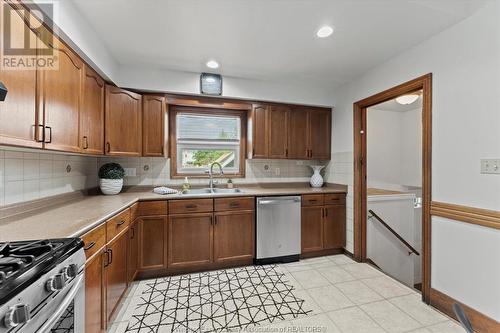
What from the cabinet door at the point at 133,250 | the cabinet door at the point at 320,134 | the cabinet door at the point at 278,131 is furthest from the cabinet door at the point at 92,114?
the cabinet door at the point at 320,134

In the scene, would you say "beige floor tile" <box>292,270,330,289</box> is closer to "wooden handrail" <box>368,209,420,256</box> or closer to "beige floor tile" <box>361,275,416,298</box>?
"beige floor tile" <box>361,275,416,298</box>

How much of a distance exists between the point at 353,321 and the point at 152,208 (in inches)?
84.3

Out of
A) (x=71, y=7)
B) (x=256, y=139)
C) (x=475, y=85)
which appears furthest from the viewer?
(x=256, y=139)

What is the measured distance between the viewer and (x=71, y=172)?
2271 mm

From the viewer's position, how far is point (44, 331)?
83 cm

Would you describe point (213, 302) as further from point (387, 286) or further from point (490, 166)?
point (490, 166)

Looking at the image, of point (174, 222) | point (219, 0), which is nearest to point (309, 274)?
point (174, 222)

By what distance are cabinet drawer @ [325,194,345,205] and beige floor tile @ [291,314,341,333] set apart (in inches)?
59.8

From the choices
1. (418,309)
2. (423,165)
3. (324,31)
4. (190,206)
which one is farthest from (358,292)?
(324,31)

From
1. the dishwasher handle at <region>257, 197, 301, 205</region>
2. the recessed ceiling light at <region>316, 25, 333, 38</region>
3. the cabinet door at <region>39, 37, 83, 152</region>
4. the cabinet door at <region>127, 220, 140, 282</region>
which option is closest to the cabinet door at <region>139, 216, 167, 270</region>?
the cabinet door at <region>127, 220, 140, 282</region>

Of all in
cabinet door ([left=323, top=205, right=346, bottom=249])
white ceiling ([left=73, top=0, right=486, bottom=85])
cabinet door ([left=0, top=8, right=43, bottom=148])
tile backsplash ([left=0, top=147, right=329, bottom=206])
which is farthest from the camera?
cabinet door ([left=323, top=205, right=346, bottom=249])

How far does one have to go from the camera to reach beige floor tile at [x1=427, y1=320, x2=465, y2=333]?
1674 mm

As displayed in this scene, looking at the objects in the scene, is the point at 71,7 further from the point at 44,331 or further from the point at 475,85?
the point at 475,85

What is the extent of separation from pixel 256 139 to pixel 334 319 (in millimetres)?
2171
